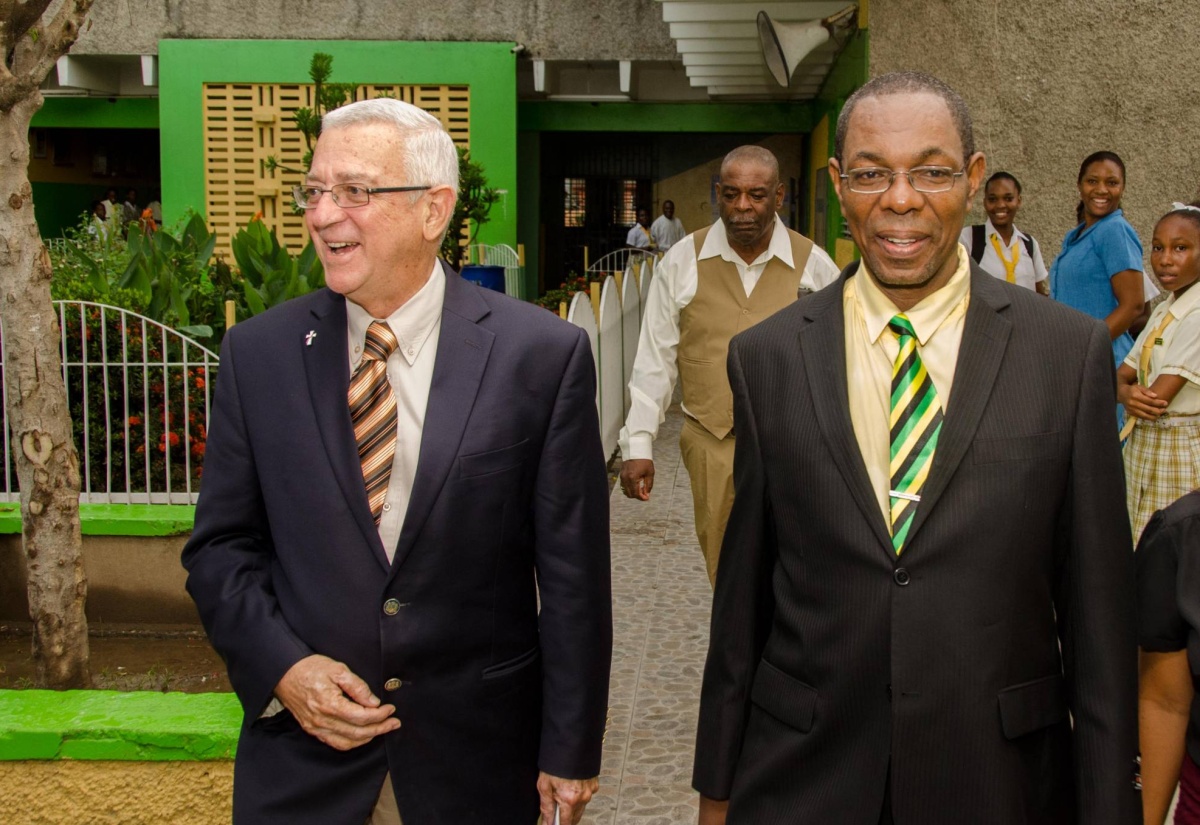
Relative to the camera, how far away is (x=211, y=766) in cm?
352

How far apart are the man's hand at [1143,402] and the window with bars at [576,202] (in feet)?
68.2

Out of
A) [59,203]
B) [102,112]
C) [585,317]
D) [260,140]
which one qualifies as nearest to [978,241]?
[585,317]

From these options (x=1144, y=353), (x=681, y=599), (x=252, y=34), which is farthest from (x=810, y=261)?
(x=252, y=34)

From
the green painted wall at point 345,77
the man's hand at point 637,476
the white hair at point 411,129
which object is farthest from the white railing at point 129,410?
the green painted wall at point 345,77

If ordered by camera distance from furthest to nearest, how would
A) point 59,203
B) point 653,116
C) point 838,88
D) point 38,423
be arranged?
1. point 59,203
2. point 653,116
3. point 838,88
4. point 38,423

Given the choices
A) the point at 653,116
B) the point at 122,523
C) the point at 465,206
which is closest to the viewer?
the point at 122,523

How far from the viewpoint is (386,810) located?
2453mm

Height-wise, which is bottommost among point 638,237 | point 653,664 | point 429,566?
point 653,664

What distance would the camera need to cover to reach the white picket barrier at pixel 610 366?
908cm

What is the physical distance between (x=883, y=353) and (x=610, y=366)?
7.38 meters

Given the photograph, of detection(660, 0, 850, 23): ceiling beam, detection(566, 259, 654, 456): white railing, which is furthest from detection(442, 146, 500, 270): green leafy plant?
detection(660, 0, 850, 23): ceiling beam

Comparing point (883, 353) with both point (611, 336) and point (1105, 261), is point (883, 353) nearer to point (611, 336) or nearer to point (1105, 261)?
point (1105, 261)

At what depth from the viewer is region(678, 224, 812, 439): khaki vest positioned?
4.69m

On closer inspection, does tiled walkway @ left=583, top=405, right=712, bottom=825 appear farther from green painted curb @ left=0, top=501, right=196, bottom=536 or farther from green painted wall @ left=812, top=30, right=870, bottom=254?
green painted wall @ left=812, top=30, right=870, bottom=254
